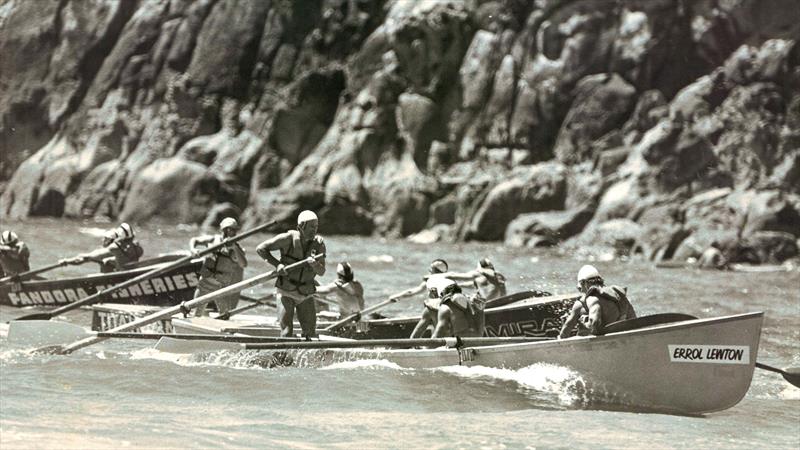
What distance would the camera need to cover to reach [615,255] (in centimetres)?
5047

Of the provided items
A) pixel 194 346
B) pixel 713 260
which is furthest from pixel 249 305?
pixel 713 260

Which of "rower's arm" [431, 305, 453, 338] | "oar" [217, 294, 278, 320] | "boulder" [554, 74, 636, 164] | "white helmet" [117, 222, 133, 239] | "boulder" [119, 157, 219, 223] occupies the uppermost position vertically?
"boulder" [554, 74, 636, 164]

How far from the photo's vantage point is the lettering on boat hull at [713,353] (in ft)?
41.0

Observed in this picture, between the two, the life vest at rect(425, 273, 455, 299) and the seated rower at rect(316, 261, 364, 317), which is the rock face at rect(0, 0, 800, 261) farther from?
the life vest at rect(425, 273, 455, 299)

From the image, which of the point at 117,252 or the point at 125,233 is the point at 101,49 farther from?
the point at 117,252

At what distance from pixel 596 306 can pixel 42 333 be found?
886cm

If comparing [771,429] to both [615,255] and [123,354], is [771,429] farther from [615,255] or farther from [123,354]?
[615,255]

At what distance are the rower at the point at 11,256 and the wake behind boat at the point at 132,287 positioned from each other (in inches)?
34.8

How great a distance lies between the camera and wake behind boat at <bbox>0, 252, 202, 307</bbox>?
21469 mm

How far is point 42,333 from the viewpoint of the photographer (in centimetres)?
1706

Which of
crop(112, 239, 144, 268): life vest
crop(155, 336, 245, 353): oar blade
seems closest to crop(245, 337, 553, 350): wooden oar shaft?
crop(155, 336, 245, 353): oar blade

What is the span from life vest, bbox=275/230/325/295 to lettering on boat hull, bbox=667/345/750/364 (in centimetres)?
512

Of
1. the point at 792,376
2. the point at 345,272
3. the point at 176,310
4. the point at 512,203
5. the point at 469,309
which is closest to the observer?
the point at 792,376

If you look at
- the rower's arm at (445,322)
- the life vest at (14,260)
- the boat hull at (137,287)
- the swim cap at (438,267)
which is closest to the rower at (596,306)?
the rower's arm at (445,322)
